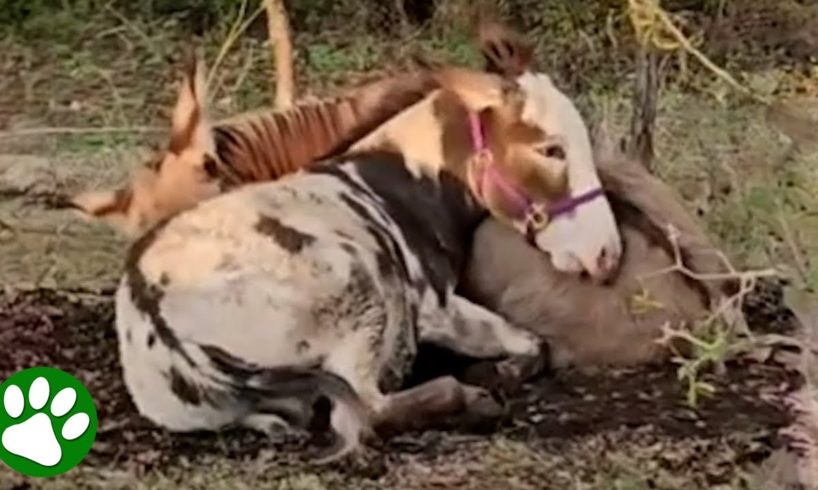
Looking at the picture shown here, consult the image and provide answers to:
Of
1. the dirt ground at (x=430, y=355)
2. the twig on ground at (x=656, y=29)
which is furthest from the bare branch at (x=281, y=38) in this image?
the twig on ground at (x=656, y=29)

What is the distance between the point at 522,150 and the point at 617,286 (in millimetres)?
119

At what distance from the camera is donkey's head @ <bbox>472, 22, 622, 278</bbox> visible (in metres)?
1.33

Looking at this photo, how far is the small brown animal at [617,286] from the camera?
134cm

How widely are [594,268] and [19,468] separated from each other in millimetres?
432

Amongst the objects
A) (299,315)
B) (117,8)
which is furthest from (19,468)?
(117,8)

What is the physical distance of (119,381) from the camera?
4.33ft

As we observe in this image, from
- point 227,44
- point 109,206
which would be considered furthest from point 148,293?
point 227,44

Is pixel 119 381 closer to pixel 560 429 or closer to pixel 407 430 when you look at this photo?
pixel 407 430

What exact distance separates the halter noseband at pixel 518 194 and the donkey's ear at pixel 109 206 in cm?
25

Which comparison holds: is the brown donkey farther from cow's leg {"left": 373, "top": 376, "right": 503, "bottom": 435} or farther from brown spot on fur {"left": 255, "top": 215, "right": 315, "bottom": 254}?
cow's leg {"left": 373, "top": 376, "right": 503, "bottom": 435}

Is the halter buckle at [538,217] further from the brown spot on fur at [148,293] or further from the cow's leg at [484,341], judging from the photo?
the brown spot on fur at [148,293]

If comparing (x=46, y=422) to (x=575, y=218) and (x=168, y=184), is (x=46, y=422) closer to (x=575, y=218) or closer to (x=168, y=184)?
(x=168, y=184)

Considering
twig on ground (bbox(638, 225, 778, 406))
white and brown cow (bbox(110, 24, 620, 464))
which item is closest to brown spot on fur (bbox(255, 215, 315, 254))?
white and brown cow (bbox(110, 24, 620, 464))

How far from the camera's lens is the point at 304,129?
1.34m
